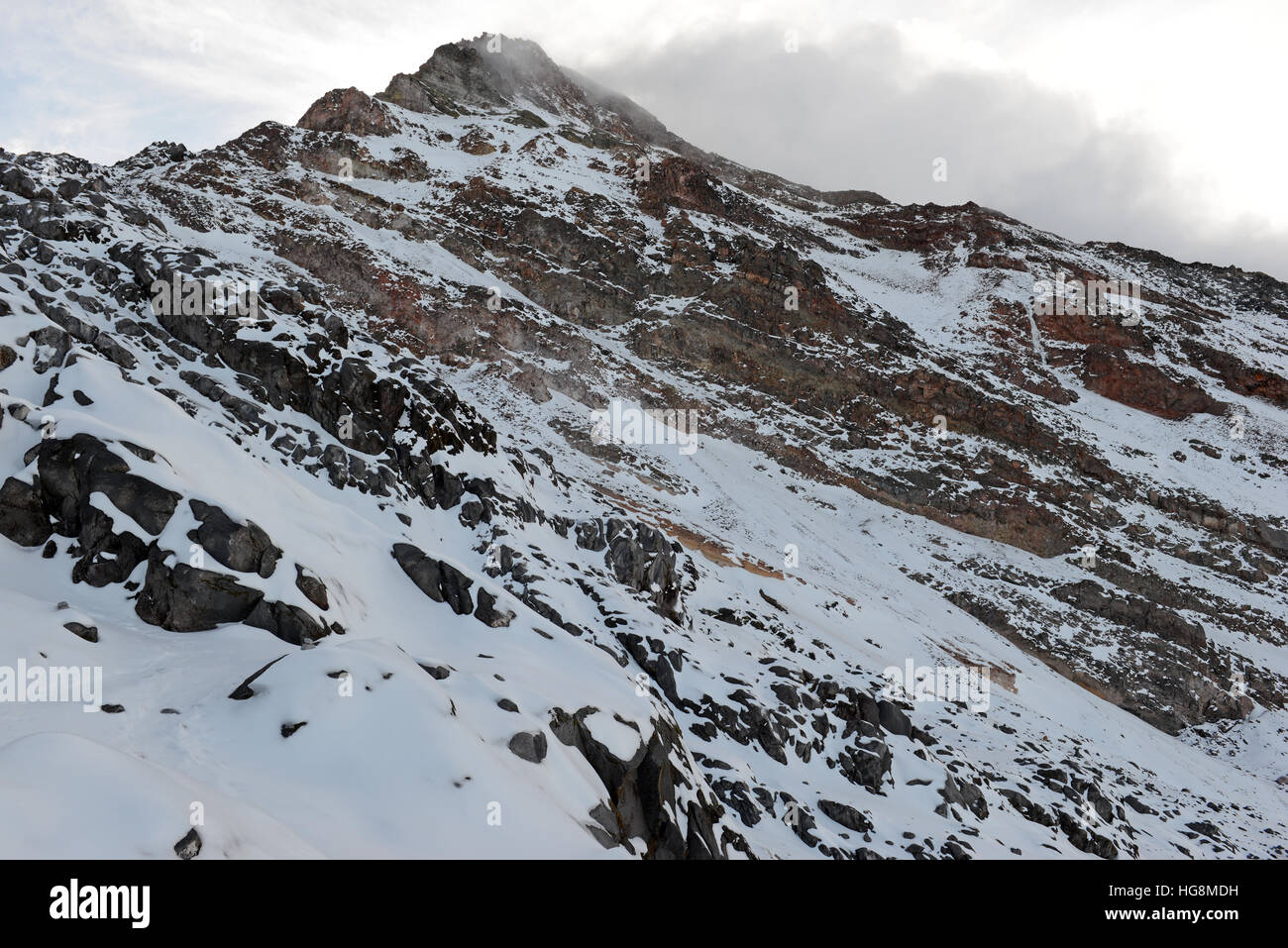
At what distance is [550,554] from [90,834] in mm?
15815

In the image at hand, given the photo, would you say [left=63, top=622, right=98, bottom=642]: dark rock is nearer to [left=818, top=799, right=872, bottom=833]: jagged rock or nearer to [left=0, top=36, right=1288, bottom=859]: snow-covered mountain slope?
[left=0, top=36, right=1288, bottom=859]: snow-covered mountain slope

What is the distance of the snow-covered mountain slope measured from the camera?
8930 mm


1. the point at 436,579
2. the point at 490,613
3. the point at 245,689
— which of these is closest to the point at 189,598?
the point at 245,689

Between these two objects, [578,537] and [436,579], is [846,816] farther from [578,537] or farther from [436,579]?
[578,537]

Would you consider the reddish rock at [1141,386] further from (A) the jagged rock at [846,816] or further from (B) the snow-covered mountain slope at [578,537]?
(A) the jagged rock at [846,816]

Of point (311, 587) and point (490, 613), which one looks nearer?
point (311, 587)

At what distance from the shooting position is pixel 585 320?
197 feet

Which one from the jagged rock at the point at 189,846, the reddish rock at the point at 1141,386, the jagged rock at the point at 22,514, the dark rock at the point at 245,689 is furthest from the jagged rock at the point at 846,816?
the reddish rock at the point at 1141,386

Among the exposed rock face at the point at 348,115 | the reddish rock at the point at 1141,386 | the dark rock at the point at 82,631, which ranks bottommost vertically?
the dark rock at the point at 82,631

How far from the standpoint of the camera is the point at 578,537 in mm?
23266

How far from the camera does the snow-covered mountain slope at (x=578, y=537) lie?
29.3 feet

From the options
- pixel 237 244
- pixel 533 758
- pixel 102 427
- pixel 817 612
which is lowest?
pixel 817 612
